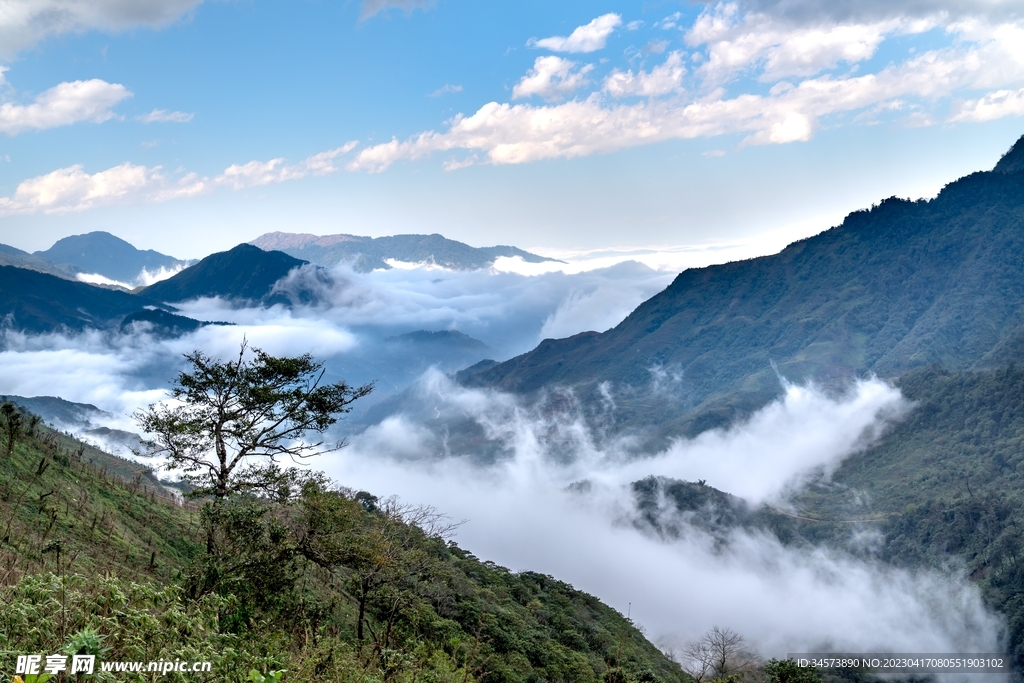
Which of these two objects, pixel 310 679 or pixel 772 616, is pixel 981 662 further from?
pixel 310 679

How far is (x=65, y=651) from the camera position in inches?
250

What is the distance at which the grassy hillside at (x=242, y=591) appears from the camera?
308 inches

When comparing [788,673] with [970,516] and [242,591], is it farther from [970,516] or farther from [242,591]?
[970,516]

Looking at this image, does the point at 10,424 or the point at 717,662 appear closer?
the point at 10,424

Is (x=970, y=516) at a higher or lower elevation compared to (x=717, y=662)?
lower

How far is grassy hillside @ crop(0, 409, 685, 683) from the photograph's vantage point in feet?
25.7

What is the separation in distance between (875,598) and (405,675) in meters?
183

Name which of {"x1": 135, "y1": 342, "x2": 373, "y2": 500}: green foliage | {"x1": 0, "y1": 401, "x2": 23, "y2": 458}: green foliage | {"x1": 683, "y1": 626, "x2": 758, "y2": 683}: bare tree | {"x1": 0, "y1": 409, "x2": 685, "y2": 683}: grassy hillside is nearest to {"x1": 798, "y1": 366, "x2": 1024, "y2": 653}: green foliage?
{"x1": 683, "y1": 626, "x2": 758, "y2": 683}: bare tree

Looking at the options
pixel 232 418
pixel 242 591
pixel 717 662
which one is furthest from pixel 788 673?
pixel 717 662

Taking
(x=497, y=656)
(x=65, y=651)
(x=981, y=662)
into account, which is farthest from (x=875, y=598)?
(x=65, y=651)

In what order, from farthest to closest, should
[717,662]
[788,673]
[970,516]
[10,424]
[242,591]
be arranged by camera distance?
[970,516], [717,662], [10,424], [788,673], [242,591]

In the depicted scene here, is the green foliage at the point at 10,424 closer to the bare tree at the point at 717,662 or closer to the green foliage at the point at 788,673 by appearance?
the bare tree at the point at 717,662

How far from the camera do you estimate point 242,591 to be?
54.0 ft

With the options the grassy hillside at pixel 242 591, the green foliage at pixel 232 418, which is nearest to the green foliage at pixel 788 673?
the grassy hillside at pixel 242 591
